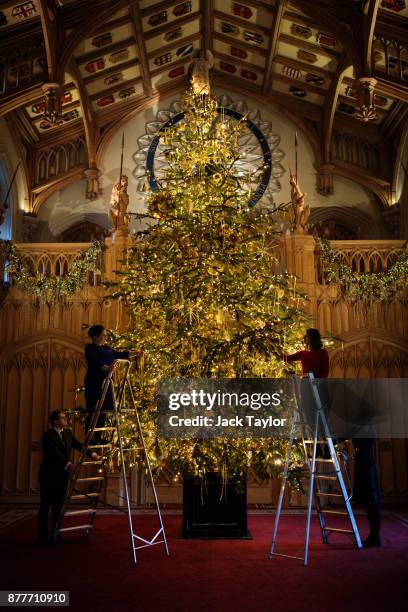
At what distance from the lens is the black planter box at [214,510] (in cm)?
518

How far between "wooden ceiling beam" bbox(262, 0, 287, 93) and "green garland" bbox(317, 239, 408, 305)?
366 cm

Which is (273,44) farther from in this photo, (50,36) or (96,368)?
(96,368)

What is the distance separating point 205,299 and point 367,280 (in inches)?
146

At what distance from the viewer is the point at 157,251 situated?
5715 mm

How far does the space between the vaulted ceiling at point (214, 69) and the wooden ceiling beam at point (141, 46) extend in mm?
25

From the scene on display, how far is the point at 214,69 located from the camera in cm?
1164

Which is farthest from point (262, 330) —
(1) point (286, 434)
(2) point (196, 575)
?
(2) point (196, 575)

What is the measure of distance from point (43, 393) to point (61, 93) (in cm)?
416

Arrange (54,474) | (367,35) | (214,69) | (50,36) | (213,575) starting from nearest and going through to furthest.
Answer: (213,575) < (54,474) < (367,35) < (50,36) < (214,69)

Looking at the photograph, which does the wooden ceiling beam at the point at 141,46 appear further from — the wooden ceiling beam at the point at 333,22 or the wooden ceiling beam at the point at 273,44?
the wooden ceiling beam at the point at 333,22

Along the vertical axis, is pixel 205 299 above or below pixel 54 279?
below

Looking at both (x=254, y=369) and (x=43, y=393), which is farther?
(x=43, y=393)

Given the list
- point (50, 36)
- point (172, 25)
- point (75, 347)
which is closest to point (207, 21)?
point (172, 25)

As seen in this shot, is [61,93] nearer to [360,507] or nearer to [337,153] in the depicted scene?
[337,153]
